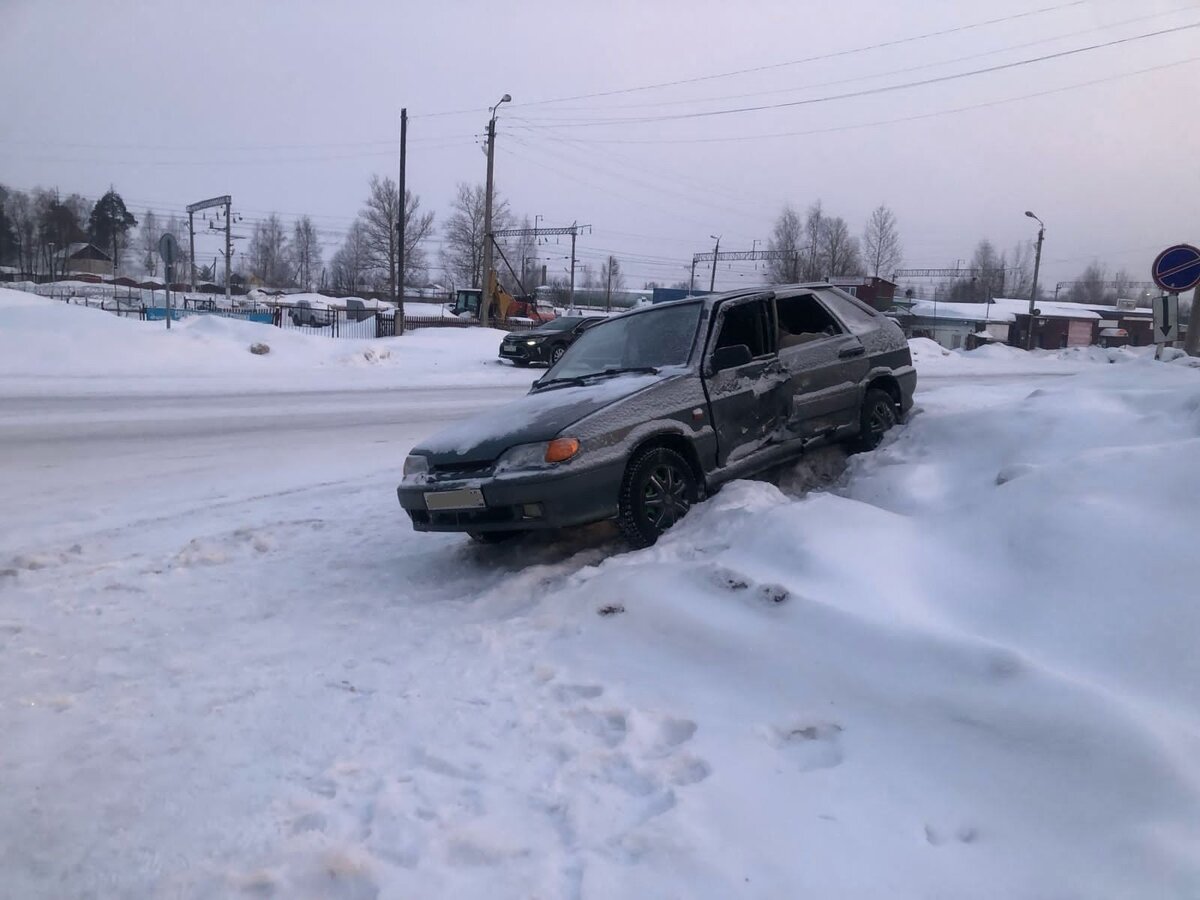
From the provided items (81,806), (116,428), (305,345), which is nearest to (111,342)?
(305,345)

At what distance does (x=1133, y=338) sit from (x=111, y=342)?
196 ft

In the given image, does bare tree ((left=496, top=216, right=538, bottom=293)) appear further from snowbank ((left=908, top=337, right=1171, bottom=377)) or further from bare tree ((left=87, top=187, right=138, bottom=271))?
snowbank ((left=908, top=337, right=1171, bottom=377))

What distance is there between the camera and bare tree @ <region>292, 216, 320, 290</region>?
108 meters

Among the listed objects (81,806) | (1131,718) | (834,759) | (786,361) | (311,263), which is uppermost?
(311,263)

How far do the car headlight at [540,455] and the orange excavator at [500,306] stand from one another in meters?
35.2

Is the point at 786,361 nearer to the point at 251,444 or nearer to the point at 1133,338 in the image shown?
the point at 251,444

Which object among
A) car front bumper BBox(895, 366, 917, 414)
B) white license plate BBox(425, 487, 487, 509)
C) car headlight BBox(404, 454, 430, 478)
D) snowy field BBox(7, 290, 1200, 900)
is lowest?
snowy field BBox(7, 290, 1200, 900)

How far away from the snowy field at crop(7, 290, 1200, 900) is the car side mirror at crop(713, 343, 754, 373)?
0.78 m

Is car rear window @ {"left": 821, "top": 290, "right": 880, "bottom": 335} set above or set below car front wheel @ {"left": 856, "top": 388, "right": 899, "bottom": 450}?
above

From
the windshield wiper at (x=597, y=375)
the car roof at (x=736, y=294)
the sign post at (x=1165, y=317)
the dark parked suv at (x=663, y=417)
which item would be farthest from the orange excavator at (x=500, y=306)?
the windshield wiper at (x=597, y=375)

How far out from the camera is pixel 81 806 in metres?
2.77

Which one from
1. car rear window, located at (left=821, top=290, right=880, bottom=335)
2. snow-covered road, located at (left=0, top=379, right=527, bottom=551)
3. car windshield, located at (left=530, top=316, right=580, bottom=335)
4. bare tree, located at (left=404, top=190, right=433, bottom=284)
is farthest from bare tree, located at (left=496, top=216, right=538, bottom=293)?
car rear window, located at (left=821, top=290, right=880, bottom=335)

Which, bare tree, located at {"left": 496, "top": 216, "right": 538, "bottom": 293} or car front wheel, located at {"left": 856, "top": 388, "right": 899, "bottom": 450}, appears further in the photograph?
bare tree, located at {"left": 496, "top": 216, "right": 538, "bottom": 293}

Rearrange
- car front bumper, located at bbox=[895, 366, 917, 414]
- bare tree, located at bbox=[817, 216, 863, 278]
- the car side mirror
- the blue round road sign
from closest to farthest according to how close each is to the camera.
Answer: the car side mirror → car front bumper, located at bbox=[895, 366, 917, 414] → the blue round road sign → bare tree, located at bbox=[817, 216, 863, 278]
